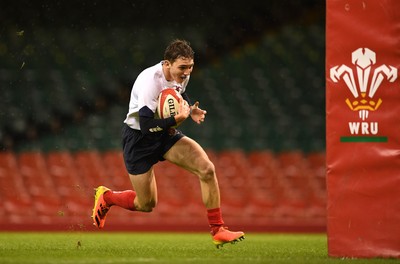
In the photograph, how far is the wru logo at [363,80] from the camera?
6098 mm

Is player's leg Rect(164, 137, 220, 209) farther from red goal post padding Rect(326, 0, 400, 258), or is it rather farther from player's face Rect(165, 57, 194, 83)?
red goal post padding Rect(326, 0, 400, 258)

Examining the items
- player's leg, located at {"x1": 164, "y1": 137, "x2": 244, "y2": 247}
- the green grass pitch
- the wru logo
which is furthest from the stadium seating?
the wru logo

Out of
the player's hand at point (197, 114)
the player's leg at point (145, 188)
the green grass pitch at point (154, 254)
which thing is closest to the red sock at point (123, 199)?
the player's leg at point (145, 188)

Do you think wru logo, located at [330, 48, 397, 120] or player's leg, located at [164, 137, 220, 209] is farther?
player's leg, located at [164, 137, 220, 209]

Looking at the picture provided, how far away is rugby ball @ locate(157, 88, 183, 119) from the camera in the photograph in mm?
6816

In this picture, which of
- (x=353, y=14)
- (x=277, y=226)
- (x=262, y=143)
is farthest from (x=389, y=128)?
(x=262, y=143)

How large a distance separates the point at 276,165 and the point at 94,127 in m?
4.19

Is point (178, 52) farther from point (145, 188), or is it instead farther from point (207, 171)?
point (145, 188)

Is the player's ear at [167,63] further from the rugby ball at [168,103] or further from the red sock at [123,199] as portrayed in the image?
the red sock at [123,199]

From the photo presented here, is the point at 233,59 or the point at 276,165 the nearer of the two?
the point at 276,165

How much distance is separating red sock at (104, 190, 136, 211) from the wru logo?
241 centimetres

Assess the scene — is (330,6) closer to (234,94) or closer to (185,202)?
(185,202)

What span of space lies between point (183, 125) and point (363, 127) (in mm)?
10467

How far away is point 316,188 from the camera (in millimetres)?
14203
